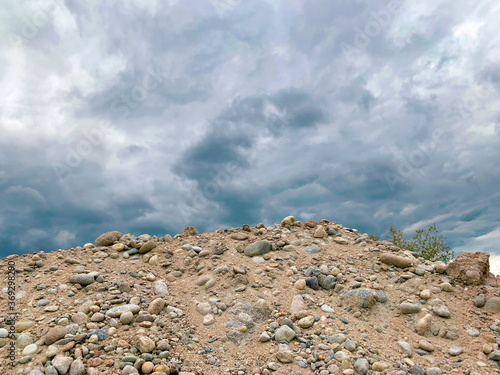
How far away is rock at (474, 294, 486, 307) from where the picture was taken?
8.73m

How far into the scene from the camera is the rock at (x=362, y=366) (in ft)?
21.5

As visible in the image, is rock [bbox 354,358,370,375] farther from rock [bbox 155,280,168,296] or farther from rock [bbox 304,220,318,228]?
rock [bbox 304,220,318,228]

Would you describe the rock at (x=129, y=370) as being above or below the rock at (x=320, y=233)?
below

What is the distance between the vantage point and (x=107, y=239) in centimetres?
1191

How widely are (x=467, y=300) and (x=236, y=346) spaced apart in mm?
6489

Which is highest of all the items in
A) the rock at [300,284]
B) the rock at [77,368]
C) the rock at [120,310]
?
the rock at [300,284]

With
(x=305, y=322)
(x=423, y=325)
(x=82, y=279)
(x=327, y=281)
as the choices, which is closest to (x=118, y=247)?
(x=82, y=279)

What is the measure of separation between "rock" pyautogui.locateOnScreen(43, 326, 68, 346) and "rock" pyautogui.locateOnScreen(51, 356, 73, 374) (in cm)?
59

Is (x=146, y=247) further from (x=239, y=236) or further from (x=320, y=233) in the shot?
(x=320, y=233)

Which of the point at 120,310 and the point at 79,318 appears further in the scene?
the point at 120,310

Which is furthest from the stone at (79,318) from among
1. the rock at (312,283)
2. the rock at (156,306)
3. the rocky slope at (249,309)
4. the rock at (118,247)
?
the rock at (312,283)

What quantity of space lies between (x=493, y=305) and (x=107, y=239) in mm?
12148

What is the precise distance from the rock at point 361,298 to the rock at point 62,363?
6.56 meters

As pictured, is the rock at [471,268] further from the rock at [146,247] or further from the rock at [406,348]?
the rock at [146,247]
